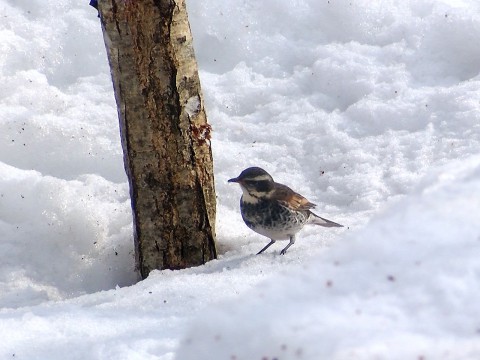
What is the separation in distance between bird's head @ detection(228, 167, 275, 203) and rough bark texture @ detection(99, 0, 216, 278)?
0.31 meters

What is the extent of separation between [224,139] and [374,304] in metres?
5.53

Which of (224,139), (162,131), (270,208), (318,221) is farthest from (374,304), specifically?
(224,139)

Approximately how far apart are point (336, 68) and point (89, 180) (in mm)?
2490

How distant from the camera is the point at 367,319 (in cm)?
182

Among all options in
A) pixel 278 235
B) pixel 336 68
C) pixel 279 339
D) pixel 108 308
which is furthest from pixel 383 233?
pixel 336 68

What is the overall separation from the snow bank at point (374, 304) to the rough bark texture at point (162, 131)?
3366 millimetres

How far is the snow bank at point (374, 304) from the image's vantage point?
1764 millimetres

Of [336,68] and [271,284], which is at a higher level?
[336,68]

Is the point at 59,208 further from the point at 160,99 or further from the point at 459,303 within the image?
the point at 459,303

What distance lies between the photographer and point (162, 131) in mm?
5410

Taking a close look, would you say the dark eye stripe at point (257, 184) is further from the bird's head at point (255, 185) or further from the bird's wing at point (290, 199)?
the bird's wing at point (290, 199)

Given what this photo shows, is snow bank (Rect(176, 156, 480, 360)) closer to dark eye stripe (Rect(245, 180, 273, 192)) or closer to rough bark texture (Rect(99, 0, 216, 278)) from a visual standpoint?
rough bark texture (Rect(99, 0, 216, 278))

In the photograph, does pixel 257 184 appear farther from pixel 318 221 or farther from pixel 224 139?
pixel 224 139

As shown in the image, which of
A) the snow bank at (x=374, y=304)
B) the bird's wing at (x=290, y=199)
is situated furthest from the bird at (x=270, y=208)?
the snow bank at (x=374, y=304)
